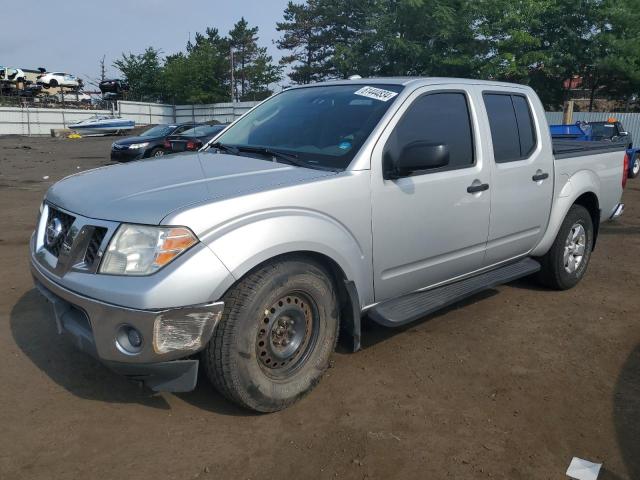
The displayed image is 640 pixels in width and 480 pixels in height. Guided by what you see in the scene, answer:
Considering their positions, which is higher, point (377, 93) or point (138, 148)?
point (377, 93)

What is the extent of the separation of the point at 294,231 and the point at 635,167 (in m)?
15.5

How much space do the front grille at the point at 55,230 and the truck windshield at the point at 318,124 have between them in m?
1.25

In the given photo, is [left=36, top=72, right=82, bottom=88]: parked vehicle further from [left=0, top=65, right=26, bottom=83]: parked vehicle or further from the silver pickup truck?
the silver pickup truck

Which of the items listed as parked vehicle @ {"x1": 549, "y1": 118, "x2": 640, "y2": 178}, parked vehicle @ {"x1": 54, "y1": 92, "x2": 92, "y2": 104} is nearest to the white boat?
parked vehicle @ {"x1": 54, "y1": 92, "x2": 92, "y2": 104}

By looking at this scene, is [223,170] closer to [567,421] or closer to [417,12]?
[567,421]

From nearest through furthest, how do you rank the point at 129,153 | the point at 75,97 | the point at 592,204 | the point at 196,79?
the point at 592,204, the point at 129,153, the point at 75,97, the point at 196,79

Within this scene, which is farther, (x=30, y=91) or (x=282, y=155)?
(x=30, y=91)

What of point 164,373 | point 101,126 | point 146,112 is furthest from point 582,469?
point 146,112

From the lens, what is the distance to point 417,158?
324cm

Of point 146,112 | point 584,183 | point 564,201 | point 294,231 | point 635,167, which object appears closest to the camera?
point 294,231

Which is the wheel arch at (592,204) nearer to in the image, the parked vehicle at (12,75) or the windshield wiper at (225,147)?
the windshield wiper at (225,147)

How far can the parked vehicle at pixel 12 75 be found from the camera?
131 feet

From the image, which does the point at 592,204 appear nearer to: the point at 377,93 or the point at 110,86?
the point at 377,93

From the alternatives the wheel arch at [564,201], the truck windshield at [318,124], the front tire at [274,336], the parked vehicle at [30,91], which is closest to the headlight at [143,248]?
the front tire at [274,336]
